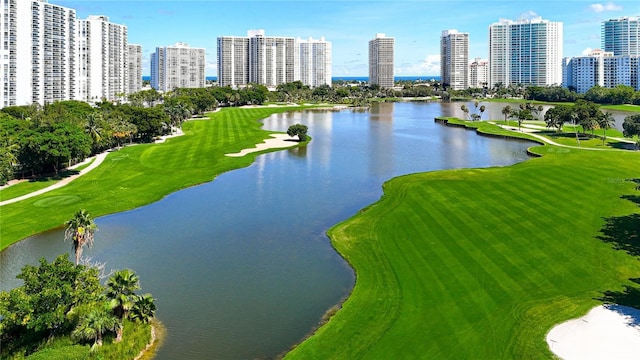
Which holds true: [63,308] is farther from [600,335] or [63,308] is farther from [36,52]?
[36,52]

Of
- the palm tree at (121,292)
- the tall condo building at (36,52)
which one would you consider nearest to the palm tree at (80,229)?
the palm tree at (121,292)

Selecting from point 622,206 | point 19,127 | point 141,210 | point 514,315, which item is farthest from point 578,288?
point 19,127

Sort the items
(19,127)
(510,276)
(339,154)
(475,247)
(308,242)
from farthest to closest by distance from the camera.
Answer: (339,154)
(19,127)
(308,242)
(475,247)
(510,276)

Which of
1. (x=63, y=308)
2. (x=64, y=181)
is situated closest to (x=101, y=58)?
(x=64, y=181)

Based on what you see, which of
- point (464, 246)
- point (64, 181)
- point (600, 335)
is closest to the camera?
point (600, 335)

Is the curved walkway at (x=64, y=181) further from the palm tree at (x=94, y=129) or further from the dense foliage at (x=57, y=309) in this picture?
the dense foliage at (x=57, y=309)

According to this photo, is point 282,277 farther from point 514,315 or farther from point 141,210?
point 141,210

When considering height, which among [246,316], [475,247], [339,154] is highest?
[339,154]

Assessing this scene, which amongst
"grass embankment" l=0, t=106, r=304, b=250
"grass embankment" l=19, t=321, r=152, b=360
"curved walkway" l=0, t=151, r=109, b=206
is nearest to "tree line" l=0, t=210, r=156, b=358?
"grass embankment" l=19, t=321, r=152, b=360
